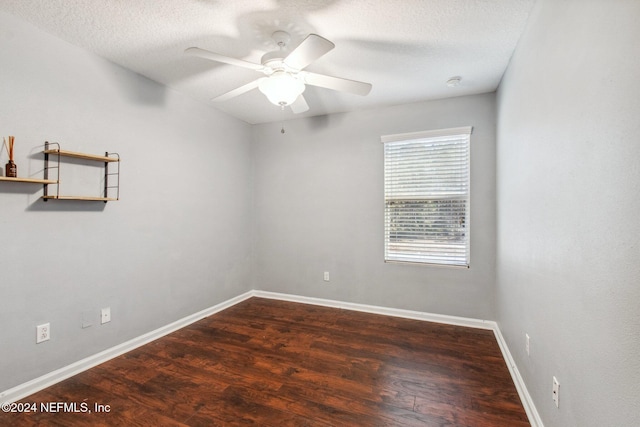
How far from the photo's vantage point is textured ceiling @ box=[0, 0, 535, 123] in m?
1.81

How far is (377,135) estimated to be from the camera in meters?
3.57

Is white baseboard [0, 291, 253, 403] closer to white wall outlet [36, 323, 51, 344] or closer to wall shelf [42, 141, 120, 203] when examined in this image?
white wall outlet [36, 323, 51, 344]

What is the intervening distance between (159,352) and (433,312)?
2864 mm

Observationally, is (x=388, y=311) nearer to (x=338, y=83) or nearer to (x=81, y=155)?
(x=338, y=83)

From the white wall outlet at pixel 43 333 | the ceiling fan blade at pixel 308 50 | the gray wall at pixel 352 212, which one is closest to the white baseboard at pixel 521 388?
the gray wall at pixel 352 212

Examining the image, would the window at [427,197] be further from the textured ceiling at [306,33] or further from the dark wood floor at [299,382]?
the dark wood floor at [299,382]

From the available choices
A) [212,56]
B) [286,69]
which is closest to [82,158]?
[212,56]

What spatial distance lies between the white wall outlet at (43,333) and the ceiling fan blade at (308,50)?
2528 mm

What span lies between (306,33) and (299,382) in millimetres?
2560

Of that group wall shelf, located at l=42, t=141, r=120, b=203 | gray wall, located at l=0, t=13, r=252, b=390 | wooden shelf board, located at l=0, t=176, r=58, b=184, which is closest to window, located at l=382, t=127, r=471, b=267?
gray wall, located at l=0, t=13, r=252, b=390

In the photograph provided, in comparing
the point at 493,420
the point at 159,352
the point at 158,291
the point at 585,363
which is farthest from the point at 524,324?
the point at 158,291

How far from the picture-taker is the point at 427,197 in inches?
131

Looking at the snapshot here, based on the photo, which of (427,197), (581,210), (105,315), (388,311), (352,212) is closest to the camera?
(581,210)

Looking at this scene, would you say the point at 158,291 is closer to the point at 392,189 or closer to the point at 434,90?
the point at 392,189
